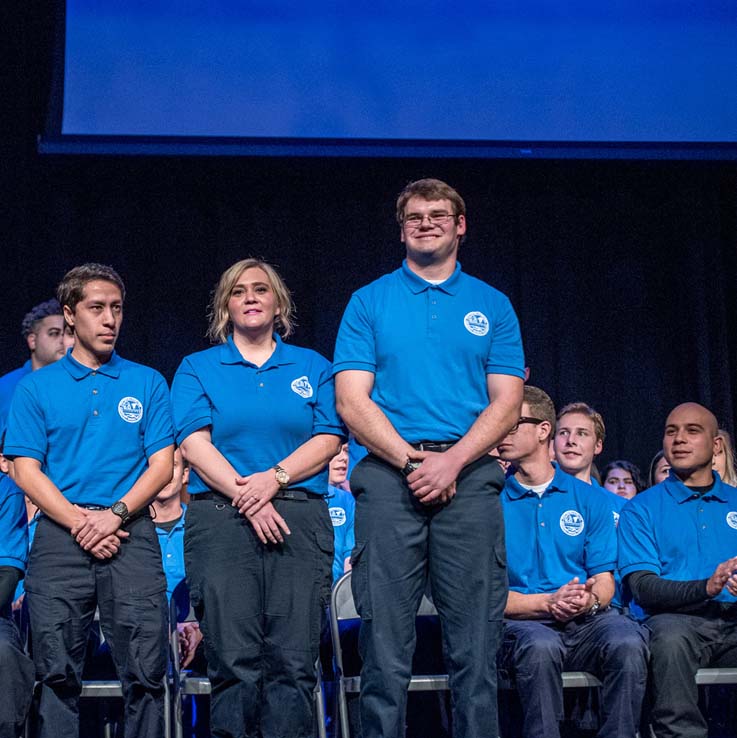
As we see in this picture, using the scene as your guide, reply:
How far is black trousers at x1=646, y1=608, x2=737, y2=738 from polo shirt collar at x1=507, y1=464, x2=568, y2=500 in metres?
0.54

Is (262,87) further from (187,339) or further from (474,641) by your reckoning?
(474,641)

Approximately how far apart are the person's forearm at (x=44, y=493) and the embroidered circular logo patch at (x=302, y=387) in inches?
27.7

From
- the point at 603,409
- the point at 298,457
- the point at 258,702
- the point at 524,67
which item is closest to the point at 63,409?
the point at 298,457

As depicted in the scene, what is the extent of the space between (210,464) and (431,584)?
689 millimetres

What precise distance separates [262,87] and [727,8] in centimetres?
244

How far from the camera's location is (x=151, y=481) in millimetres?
3070

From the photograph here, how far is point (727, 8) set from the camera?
18.1ft

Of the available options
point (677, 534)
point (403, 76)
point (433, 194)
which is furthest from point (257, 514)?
point (403, 76)

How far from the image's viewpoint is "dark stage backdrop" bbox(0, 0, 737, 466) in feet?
18.6

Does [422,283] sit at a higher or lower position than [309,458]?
higher

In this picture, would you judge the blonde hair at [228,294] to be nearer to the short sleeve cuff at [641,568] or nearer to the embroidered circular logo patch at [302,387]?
the embroidered circular logo patch at [302,387]

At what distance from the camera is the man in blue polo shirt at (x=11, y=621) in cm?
288

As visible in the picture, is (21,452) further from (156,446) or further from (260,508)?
(260,508)

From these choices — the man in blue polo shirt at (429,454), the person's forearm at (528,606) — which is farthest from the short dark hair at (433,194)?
the person's forearm at (528,606)
